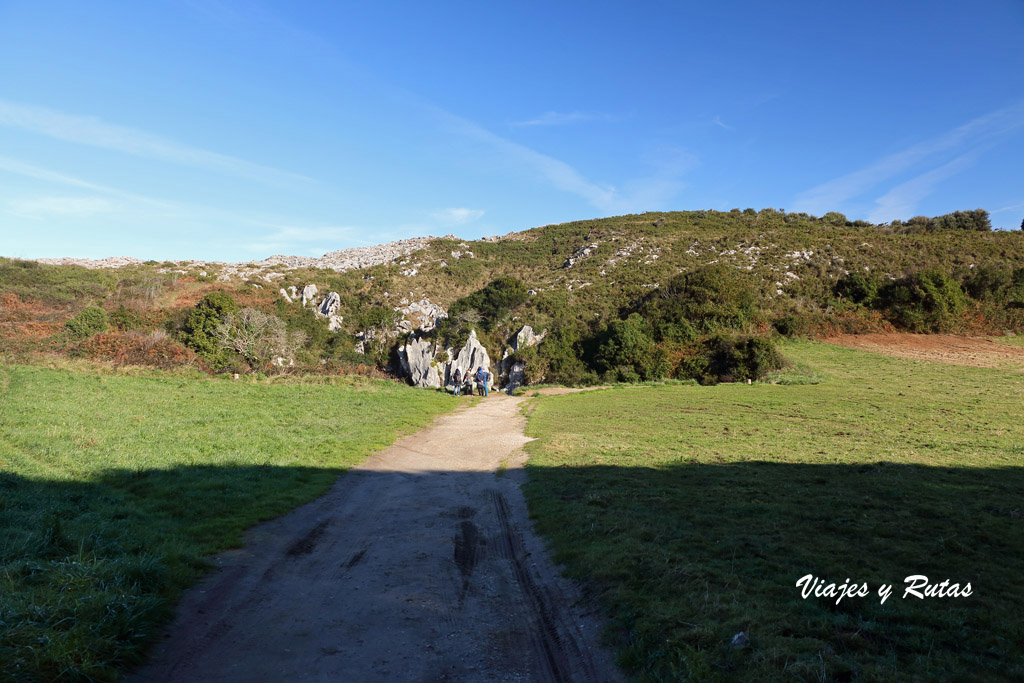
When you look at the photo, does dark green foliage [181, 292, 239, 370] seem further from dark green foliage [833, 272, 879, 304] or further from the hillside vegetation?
dark green foliage [833, 272, 879, 304]

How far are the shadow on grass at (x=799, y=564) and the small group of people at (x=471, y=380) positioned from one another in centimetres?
2313

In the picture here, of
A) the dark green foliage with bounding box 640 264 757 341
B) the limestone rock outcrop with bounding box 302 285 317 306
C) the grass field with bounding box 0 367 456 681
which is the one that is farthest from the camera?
the limestone rock outcrop with bounding box 302 285 317 306

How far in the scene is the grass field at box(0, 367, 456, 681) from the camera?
426 centimetres

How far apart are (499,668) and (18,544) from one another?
5517mm

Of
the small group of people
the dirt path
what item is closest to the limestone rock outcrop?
the small group of people

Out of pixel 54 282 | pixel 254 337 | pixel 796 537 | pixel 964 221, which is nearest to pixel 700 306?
pixel 796 537

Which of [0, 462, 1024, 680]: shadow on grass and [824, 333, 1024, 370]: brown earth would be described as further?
[824, 333, 1024, 370]: brown earth

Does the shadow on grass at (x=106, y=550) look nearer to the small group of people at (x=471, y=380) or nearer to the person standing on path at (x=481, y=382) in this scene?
the person standing on path at (x=481, y=382)

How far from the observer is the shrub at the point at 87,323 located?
117 ft

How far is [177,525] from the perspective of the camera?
24.3 ft

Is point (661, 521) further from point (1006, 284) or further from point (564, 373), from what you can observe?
point (1006, 284)

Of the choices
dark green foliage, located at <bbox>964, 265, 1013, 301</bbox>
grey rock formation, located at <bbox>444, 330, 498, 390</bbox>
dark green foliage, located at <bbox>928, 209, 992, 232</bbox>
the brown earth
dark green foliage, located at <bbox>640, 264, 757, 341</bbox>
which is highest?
dark green foliage, located at <bbox>928, 209, 992, 232</bbox>

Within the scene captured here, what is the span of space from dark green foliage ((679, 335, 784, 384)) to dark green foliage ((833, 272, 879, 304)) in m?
12.0

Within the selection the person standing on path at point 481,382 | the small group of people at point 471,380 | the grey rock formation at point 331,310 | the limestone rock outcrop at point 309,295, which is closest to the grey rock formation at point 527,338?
the small group of people at point 471,380
